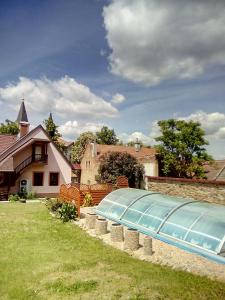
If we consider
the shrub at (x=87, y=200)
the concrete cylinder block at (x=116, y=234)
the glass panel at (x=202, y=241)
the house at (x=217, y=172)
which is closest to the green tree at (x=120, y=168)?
the house at (x=217, y=172)

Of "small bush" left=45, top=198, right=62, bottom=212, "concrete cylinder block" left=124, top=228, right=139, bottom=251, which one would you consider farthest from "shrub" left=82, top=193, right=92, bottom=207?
"concrete cylinder block" left=124, top=228, right=139, bottom=251

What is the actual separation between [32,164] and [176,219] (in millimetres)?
22278

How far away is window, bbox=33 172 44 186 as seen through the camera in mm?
34281

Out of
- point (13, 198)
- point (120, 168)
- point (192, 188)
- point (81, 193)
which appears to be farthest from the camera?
point (120, 168)

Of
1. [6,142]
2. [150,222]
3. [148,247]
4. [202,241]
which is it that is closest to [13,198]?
[6,142]

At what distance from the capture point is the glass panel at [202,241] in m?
12.4

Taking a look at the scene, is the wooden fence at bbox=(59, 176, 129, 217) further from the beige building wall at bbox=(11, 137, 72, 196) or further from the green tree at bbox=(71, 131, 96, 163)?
the green tree at bbox=(71, 131, 96, 163)

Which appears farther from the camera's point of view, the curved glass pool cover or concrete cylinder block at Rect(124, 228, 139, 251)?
concrete cylinder block at Rect(124, 228, 139, 251)

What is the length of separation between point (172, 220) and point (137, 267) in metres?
4.36

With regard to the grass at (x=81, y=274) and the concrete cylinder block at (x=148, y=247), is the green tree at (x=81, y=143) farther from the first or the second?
the concrete cylinder block at (x=148, y=247)

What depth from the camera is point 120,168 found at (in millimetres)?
37500

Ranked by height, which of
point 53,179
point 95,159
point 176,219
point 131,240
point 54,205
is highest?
point 95,159

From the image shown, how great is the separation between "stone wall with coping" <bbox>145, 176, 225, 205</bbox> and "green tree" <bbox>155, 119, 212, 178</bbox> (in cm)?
776

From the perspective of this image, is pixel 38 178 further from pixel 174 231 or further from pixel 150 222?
pixel 174 231
